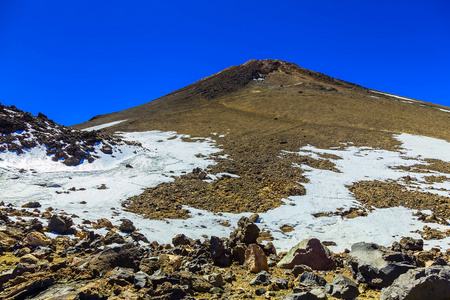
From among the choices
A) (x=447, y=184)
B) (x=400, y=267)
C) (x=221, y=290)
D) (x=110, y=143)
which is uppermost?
(x=110, y=143)

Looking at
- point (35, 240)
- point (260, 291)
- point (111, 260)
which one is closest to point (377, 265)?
point (260, 291)

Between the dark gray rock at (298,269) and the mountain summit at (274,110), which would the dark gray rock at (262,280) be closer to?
the dark gray rock at (298,269)

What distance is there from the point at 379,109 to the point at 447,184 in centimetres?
2503

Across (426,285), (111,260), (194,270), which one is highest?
(426,285)

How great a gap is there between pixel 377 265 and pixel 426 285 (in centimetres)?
134

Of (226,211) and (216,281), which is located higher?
(226,211)

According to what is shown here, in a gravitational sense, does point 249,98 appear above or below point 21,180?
above

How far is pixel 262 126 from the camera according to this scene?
28750 mm

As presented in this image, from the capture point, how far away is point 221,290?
14.3ft

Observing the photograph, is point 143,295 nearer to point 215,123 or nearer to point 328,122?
point 215,123

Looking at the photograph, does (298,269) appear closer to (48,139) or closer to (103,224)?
(103,224)

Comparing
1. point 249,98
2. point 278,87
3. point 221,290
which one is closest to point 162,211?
point 221,290

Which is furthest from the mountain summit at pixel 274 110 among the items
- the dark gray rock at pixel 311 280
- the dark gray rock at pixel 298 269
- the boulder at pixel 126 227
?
the dark gray rock at pixel 311 280

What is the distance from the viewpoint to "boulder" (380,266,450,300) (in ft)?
11.6
